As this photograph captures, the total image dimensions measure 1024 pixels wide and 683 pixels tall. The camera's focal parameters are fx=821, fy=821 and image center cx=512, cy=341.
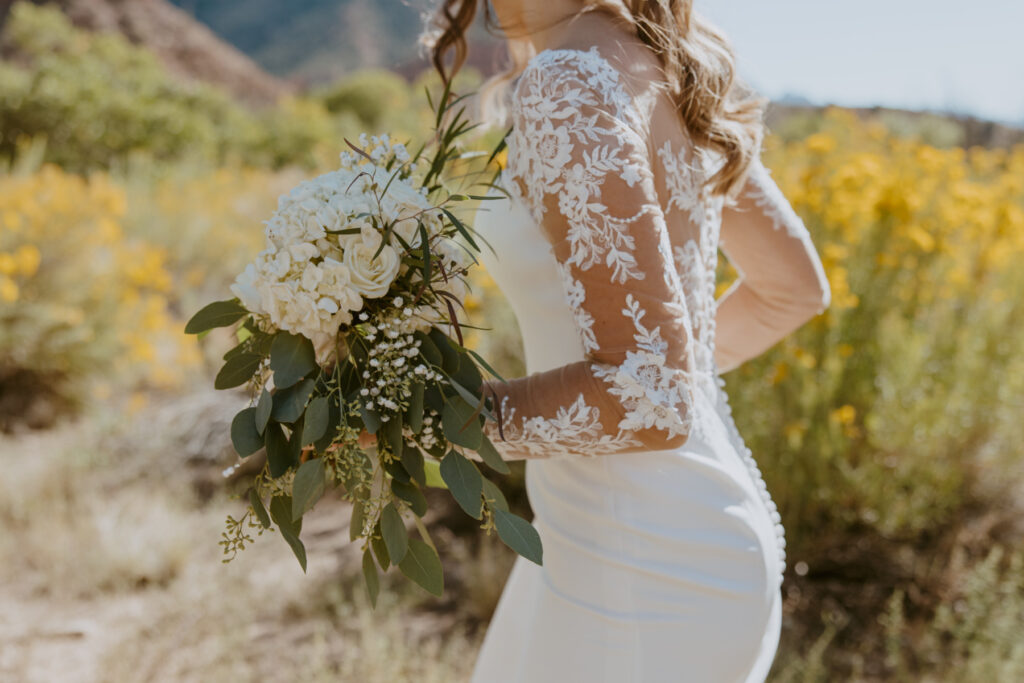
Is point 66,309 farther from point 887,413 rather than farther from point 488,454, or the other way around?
point 488,454

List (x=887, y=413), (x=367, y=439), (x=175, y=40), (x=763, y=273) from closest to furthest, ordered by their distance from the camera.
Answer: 1. (x=367, y=439)
2. (x=763, y=273)
3. (x=887, y=413)
4. (x=175, y=40)

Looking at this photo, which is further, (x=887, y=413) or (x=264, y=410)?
(x=887, y=413)

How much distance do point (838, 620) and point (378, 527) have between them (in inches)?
97.3

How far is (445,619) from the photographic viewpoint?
3.35 metres

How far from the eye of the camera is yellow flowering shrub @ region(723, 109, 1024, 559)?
302 cm

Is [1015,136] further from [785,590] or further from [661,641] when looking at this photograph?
[661,641]

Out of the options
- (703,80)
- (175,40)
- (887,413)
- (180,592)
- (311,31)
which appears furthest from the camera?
(311,31)

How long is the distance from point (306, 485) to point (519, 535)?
0.29 metres

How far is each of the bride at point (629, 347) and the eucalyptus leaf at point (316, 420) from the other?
254 millimetres

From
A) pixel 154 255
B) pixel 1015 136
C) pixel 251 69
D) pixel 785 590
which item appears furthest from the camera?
pixel 251 69

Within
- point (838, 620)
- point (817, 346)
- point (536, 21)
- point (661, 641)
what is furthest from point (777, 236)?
point (838, 620)

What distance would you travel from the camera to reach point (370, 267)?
1.12 meters

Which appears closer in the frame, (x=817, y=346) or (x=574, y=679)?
(x=574, y=679)

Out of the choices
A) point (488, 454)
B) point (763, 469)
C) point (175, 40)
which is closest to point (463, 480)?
point (488, 454)
